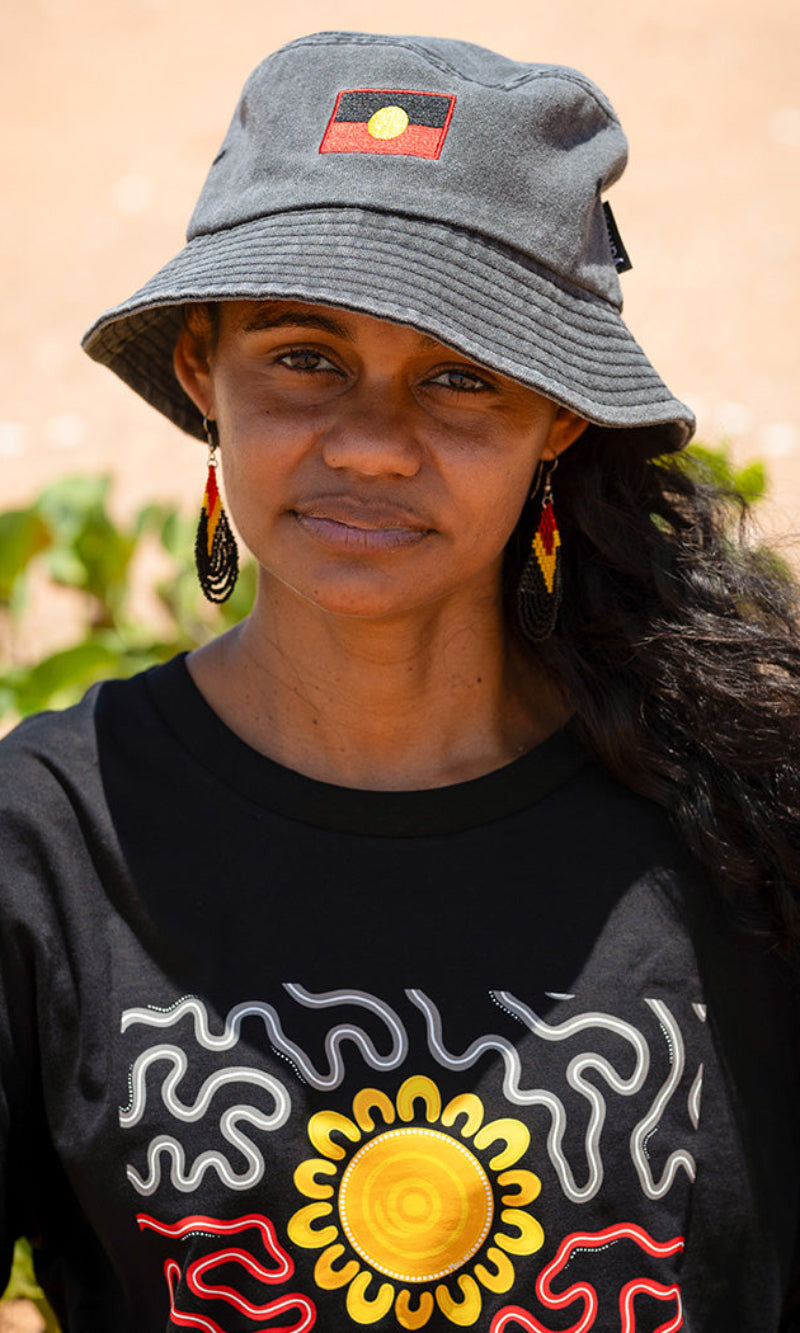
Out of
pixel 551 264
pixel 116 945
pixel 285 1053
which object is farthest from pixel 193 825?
pixel 551 264

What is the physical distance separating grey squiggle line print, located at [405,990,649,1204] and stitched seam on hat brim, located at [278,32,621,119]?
37.6 inches

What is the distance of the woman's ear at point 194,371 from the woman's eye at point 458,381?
0.32m

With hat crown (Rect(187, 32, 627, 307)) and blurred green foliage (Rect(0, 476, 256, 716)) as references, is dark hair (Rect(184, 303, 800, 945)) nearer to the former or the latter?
hat crown (Rect(187, 32, 627, 307))

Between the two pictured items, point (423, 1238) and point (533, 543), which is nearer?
point (423, 1238)

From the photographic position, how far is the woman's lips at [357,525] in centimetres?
154

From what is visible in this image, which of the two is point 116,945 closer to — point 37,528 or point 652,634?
point 652,634

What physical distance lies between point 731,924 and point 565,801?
245 mm

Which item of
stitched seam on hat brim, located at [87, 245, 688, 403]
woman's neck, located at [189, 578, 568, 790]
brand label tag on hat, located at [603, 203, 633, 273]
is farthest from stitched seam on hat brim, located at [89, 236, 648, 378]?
woman's neck, located at [189, 578, 568, 790]

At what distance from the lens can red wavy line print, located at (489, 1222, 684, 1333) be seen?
1.59 meters

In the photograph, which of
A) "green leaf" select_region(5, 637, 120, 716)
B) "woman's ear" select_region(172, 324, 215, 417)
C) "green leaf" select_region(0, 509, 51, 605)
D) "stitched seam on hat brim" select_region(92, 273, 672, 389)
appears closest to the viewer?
"stitched seam on hat brim" select_region(92, 273, 672, 389)

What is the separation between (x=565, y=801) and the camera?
1772 mm

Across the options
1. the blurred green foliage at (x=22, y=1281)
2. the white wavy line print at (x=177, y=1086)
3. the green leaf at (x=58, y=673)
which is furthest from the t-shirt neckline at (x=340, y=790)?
the green leaf at (x=58, y=673)

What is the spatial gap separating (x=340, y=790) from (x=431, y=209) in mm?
644

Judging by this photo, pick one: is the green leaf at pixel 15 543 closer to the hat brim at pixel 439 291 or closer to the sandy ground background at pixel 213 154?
the sandy ground background at pixel 213 154
